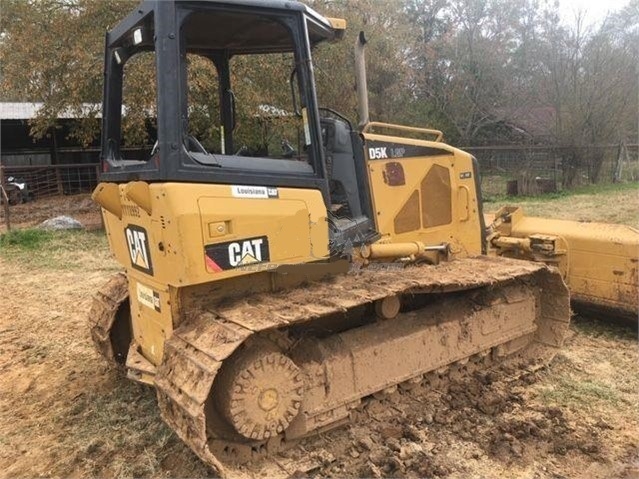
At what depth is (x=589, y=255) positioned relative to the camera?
5.38 meters

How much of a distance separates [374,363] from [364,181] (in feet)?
4.18

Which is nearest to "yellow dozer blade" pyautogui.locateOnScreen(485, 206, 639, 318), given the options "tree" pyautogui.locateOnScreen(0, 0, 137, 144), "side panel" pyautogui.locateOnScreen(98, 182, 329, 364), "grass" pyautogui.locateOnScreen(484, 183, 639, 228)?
"side panel" pyautogui.locateOnScreen(98, 182, 329, 364)

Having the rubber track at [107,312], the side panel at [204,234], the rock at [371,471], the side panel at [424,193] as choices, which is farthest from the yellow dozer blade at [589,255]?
the rubber track at [107,312]

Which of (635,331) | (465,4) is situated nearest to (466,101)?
(465,4)

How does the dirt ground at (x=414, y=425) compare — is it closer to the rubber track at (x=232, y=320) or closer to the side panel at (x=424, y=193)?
the rubber track at (x=232, y=320)

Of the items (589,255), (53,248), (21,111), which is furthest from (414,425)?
(21,111)

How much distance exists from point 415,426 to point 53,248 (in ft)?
28.8

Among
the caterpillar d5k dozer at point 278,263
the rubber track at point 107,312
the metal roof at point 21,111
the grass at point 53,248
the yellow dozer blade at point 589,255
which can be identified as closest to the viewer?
the caterpillar d5k dozer at point 278,263

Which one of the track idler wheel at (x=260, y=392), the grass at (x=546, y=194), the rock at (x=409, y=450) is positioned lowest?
the rock at (x=409, y=450)

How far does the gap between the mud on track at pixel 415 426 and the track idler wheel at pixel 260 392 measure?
397mm

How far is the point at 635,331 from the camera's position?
17.4 ft

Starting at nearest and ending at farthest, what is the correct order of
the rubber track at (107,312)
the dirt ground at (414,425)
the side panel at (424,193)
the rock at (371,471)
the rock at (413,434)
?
the rock at (371,471) → the dirt ground at (414,425) → the rock at (413,434) → the side panel at (424,193) → the rubber track at (107,312)

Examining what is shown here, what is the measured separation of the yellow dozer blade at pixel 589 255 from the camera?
5.16m

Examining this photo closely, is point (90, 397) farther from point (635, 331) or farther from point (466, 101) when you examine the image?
point (466, 101)
